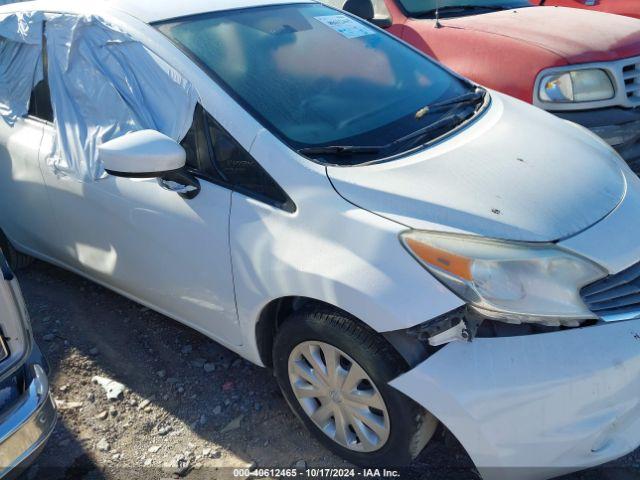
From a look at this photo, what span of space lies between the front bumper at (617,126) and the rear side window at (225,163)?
7.72 feet

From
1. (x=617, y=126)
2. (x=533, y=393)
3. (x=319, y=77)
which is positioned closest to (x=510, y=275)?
(x=533, y=393)

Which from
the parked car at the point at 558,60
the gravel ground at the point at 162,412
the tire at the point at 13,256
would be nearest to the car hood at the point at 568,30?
the parked car at the point at 558,60

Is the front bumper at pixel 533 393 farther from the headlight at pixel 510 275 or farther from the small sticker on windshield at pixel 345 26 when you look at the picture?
the small sticker on windshield at pixel 345 26

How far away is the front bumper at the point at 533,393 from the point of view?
189 cm

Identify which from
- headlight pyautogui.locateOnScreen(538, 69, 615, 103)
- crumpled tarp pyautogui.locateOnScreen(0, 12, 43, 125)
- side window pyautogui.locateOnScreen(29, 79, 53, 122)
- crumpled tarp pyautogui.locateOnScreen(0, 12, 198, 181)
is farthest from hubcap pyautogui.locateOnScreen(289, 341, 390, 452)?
headlight pyautogui.locateOnScreen(538, 69, 615, 103)

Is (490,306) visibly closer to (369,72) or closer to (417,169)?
(417,169)

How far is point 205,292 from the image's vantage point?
2.62 m

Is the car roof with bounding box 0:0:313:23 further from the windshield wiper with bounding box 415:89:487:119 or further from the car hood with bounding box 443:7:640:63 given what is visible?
the car hood with bounding box 443:7:640:63

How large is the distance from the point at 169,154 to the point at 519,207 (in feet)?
4.18

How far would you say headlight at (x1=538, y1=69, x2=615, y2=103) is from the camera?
3.90 metres

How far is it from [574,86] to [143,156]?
9.19 feet

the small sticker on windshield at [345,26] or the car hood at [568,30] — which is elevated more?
the small sticker on windshield at [345,26]

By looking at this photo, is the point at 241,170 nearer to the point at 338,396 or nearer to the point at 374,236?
the point at 374,236

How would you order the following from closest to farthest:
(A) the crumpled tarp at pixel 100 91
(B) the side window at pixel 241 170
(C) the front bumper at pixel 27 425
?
1. (C) the front bumper at pixel 27 425
2. (B) the side window at pixel 241 170
3. (A) the crumpled tarp at pixel 100 91
